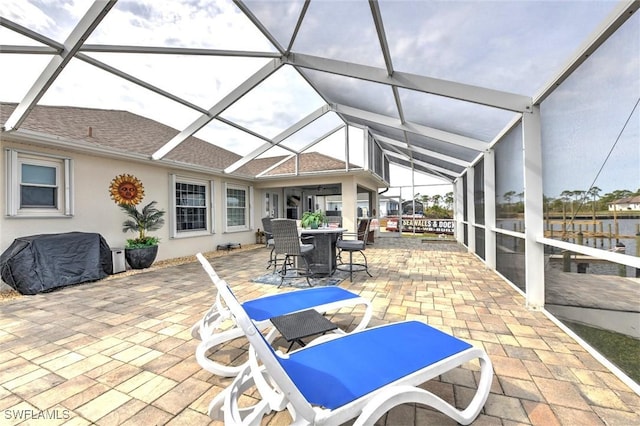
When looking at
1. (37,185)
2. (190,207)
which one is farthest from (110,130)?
(190,207)

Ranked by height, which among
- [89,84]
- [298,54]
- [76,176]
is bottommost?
[76,176]

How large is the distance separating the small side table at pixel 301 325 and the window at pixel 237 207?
7737 mm

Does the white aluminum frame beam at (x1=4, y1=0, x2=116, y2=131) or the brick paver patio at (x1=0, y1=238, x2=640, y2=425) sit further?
the white aluminum frame beam at (x1=4, y1=0, x2=116, y2=131)

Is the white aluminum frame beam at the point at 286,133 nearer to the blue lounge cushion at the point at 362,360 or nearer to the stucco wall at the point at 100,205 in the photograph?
the stucco wall at the point at 100,205

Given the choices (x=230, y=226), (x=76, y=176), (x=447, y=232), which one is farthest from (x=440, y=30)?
(x=447, y=232)

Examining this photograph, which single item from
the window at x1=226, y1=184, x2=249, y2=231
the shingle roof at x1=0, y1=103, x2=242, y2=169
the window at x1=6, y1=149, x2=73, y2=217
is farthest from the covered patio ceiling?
the window at x1=226, y1=184, x2=249, y2=231

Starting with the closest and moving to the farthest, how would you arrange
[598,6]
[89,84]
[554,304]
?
[598,6], [554,304], [89,84]

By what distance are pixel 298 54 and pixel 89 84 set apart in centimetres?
347

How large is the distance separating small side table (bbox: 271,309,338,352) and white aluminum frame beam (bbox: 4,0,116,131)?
3748mm

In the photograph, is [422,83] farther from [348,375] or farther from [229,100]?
[348,375]

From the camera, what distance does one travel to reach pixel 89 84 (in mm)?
4508

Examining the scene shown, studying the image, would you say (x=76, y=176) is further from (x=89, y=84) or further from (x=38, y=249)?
(x=89, y=84)

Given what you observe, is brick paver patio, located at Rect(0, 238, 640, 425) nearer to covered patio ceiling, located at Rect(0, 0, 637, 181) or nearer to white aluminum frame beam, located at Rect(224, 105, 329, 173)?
covered patio ceiling, located at Rect(0, 0, 637, 181)

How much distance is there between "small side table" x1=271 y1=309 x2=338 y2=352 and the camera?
78.1 inches
